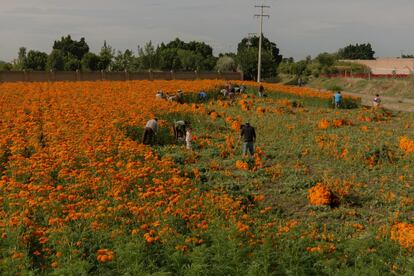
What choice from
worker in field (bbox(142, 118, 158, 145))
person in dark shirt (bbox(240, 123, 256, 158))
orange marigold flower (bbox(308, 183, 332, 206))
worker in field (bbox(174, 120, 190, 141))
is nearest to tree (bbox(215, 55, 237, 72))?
worker in field (bbox(174, 120, 190, 141))

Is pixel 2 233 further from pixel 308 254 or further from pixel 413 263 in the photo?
pixel 413 263

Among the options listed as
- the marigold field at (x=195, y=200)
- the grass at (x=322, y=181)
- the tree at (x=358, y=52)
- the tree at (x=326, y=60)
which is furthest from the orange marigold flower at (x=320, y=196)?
the tree at (x=358, y=52)

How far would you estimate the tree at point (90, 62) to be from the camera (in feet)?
257

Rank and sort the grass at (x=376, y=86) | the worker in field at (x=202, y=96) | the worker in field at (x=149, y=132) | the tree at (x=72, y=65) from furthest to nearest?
the tree at (x=72, y=65), the grass at (x=376, y=86), the worker in field at (x=202, y=96), the worker in field at (x=149, y=132)

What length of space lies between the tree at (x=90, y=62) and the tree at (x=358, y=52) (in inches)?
4304

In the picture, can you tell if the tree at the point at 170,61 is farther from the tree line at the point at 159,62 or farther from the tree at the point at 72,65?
the tree at the point at 72,65

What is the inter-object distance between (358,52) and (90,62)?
384 ft

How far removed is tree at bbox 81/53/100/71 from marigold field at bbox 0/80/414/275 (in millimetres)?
58489

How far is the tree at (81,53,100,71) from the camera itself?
257ft

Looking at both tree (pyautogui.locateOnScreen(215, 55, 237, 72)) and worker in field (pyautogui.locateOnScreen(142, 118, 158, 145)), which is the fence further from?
worker in field (pyautogui.locateOnScreen(142, 118, 158, 145))

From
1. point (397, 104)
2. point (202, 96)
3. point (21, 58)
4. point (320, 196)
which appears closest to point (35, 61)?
point (21, 58)

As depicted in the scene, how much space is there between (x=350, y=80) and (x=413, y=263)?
6384 cm

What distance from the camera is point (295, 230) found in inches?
352

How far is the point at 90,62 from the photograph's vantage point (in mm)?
78688
